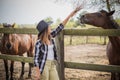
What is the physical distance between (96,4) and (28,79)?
1.97 metres

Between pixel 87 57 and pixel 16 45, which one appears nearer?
pixel 87 57

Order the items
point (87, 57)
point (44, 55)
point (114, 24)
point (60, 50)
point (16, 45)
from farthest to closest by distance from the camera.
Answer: point (16, 45)
point (87, 57)
point (60, 50)
point (114, 24)
point (44, 55)

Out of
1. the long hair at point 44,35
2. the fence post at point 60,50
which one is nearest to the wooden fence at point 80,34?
the fence post at point 60,50

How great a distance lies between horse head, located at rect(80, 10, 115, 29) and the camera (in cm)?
347

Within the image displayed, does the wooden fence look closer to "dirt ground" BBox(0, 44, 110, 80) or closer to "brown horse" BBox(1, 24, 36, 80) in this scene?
"dirt ground" BBox(0, 44, 110, 80)

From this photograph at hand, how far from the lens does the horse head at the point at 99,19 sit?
3.47 meters

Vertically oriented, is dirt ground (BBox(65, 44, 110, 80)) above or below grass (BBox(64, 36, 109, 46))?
below

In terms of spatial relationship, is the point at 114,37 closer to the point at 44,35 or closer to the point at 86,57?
the point at 86,57

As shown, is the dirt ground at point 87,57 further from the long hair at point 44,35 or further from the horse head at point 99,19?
the long hair at point 44,35

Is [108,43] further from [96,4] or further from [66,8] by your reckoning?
[66,8]

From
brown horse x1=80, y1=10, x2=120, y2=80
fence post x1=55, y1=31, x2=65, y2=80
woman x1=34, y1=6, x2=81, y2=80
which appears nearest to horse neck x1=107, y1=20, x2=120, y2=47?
brown horse x1=80, y1=10, x2=120, y2=80

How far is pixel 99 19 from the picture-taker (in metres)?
3.51

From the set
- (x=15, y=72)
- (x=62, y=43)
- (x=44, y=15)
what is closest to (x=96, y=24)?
(x=62, y=43)

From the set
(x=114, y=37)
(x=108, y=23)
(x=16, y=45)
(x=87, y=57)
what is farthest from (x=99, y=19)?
(x=16, y=45)
